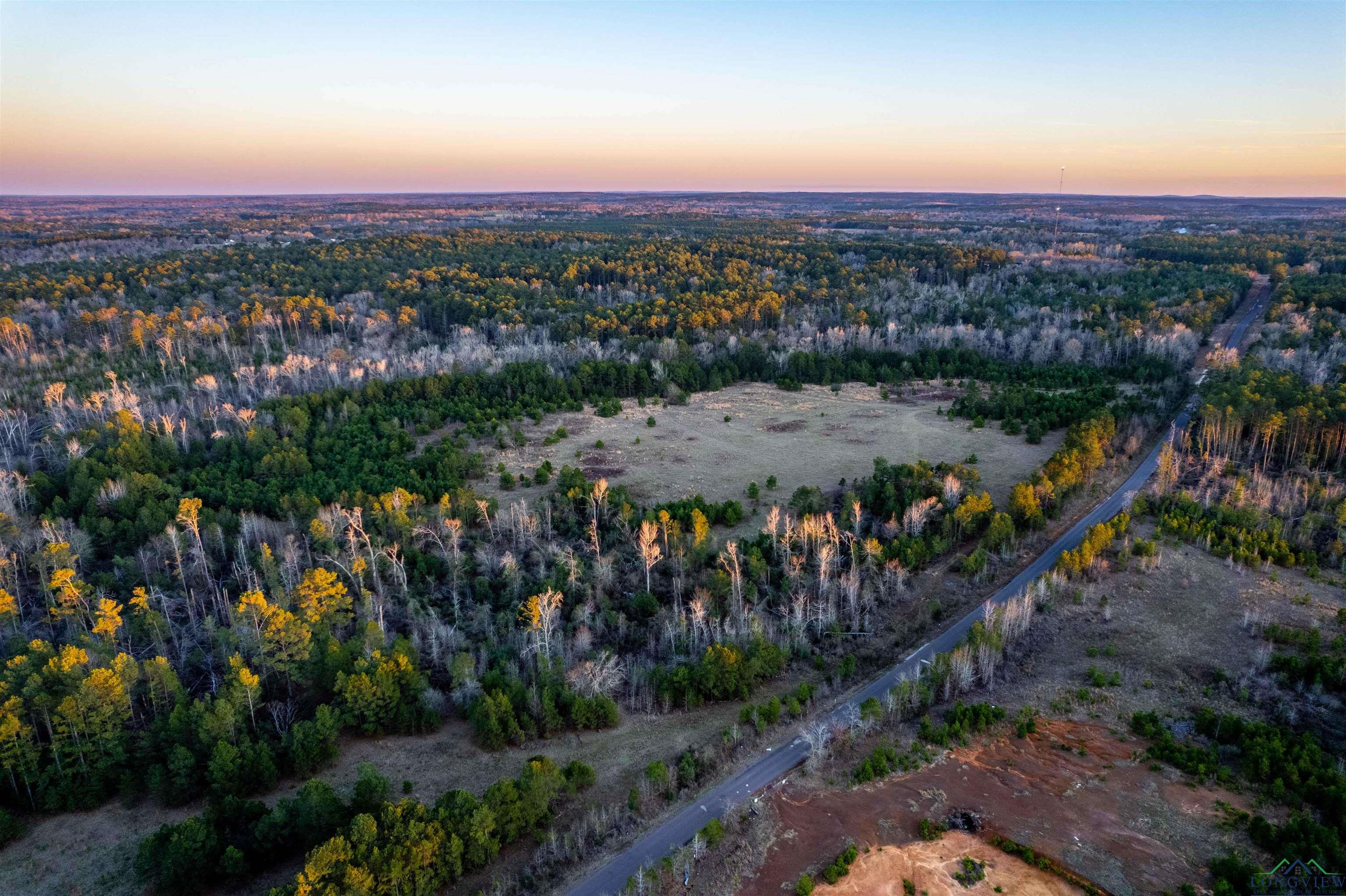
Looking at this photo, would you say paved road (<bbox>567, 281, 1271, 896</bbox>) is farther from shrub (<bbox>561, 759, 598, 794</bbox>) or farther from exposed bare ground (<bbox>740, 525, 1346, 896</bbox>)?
shrub (<bbox>561, 759, 598, 794</bbox>)

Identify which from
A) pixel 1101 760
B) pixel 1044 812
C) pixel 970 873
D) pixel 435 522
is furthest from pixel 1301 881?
pixel 435 522

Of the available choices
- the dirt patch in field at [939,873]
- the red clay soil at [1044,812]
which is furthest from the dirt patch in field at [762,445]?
the dirt patch in field at [939,873]

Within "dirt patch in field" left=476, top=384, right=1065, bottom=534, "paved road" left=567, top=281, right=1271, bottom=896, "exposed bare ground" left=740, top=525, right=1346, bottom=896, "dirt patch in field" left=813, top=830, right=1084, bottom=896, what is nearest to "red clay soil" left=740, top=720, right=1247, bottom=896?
"exposed bare ground" left=740, top=525, right=1346, bottom=896

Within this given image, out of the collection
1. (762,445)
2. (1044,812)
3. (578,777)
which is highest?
(762,445)

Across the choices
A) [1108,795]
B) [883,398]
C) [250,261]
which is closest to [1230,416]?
[883,398]

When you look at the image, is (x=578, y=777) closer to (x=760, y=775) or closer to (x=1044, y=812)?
(x=760, y=775)
